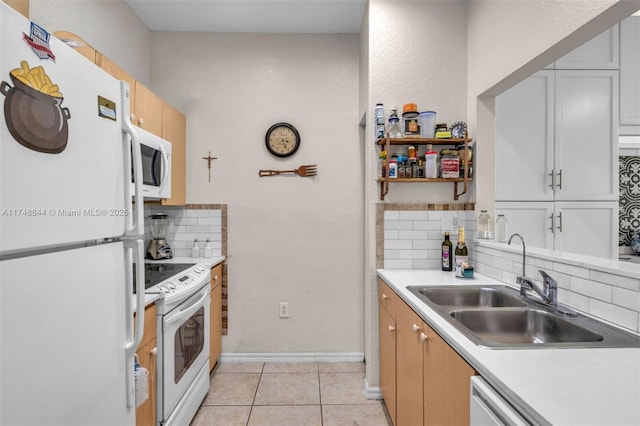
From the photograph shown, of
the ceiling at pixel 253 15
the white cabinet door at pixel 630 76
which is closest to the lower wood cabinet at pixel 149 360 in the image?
the ceiling at pixel 253 15

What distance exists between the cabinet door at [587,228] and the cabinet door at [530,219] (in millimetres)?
60

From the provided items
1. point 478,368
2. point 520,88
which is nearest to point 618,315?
point 478,368

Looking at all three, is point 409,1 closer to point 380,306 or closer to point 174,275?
point 380,306

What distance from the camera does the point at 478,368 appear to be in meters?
0.96

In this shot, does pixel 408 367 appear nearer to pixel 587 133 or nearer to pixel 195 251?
pixel 195 251

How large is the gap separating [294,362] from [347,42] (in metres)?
2.72

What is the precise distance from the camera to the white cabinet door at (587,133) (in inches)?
97.0

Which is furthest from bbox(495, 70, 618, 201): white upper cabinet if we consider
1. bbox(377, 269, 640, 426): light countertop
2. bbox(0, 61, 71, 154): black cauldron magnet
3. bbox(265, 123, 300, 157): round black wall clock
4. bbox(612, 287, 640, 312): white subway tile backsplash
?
bbox(0, 61, 71, 154): black cauldron magnet

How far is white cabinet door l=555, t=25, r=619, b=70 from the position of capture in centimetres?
246

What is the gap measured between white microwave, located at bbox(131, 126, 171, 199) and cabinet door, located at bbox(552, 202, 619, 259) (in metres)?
2.75

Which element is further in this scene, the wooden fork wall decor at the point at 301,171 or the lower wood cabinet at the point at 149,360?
the wooden fork wall decor at the point at 301,171

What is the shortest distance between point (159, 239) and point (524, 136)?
285cm

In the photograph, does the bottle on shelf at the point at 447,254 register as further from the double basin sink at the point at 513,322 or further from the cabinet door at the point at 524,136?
the cabinet door at the point at 524,136

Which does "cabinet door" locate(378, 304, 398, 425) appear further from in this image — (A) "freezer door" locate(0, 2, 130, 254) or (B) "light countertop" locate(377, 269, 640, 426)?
(A) "freezer door" locate(0, 2, 130, 254)
